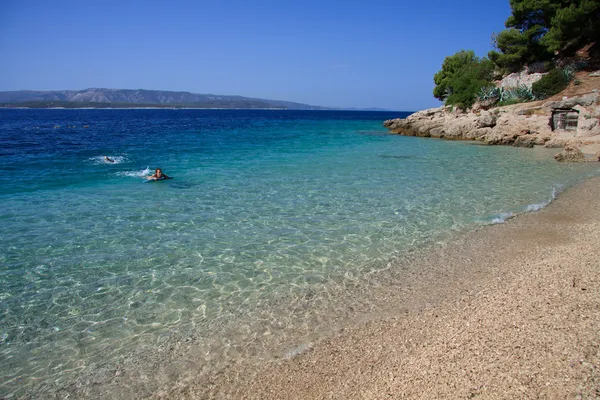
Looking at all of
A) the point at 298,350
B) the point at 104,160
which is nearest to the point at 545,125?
the point at 298,350

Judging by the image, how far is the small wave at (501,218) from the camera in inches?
404

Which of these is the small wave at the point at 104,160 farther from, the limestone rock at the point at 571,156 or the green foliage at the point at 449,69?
the green foliage at the point at 449,69

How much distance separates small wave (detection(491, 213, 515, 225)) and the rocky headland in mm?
12723

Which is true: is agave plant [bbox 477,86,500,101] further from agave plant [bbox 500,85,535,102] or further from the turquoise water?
the turquoise water

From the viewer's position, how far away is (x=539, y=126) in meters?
29.0

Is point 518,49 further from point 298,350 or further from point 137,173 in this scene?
point 298,350

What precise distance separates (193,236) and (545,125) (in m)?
29.8

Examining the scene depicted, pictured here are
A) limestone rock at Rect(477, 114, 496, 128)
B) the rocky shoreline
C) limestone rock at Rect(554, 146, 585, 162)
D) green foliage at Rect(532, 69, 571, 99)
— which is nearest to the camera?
limestone rock at Rect(554, 146, 585, 162)

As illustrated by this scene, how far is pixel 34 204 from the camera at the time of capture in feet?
40.7

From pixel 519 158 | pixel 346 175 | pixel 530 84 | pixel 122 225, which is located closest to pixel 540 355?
pixel 122 225

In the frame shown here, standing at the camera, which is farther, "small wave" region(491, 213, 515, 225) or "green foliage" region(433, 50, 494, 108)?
"green foliage" region(433, 50, 494, 108)

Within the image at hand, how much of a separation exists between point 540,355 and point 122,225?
9.85 metres

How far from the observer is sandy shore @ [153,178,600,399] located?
390cm

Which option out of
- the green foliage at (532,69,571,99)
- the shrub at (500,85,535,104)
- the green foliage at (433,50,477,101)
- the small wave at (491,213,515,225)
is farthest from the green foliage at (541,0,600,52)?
the small wave at (491,213,515,225)
